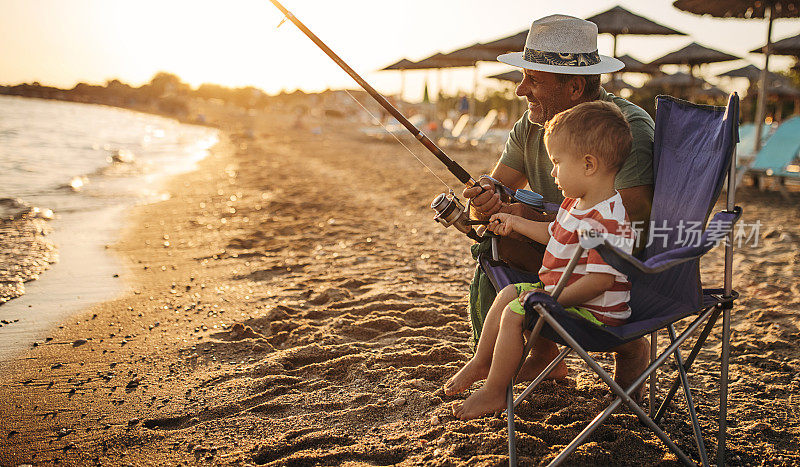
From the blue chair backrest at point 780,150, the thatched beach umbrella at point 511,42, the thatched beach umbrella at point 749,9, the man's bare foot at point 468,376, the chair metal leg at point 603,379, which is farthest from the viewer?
the thatched beach umbrella at point 511,42

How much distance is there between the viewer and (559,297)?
6.20 ft

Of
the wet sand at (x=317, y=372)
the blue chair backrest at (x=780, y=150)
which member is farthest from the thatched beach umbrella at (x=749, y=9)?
the wet sand at (x=317, y=372)

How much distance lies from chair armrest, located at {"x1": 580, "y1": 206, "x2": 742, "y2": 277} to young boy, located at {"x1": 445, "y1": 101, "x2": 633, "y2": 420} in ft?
0.54

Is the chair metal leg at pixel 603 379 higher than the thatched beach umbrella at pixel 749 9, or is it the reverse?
the thatched beach umbrella at pixel 749 9

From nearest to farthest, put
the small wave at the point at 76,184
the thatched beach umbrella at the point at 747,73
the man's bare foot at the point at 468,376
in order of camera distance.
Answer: the man's bare foot at the point at 468,376
the small wave at the point at 76,184
the thatched beach umbrella at the point at 747,73

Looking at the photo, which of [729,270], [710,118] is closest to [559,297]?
[729,270]

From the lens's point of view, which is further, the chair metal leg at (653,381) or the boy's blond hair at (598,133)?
the chair metal leg at (653,381)

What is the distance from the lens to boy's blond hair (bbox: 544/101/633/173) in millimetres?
1890

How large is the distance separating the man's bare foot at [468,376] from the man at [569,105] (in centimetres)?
35

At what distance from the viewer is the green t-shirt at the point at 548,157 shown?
7.22 feet

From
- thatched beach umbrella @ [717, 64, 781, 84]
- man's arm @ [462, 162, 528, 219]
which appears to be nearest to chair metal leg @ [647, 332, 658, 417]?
man's arm @ [462, 162, 528, 219]

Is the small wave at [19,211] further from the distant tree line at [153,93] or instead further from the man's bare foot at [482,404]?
the distant tree line at [153,93]

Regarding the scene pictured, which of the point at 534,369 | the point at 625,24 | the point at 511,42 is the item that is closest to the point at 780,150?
the point at 625,24

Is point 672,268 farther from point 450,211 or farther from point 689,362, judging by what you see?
point 450,211
